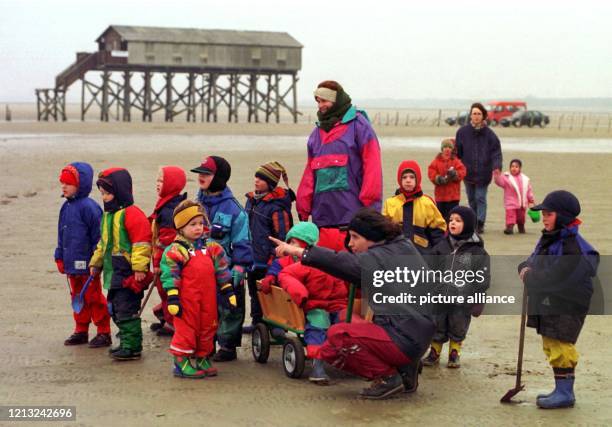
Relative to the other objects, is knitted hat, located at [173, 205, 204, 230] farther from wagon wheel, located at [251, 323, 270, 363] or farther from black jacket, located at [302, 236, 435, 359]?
black jacket, located at [302, 236, 435, 359]

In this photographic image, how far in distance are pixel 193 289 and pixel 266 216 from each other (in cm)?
125

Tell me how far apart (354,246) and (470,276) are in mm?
1132

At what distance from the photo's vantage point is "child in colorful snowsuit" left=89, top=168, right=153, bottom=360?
7.22 metres

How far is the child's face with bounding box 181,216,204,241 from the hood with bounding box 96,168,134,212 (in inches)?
32.0

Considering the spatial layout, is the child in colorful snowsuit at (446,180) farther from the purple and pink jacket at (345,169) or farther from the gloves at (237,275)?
the gloves at (237,275)

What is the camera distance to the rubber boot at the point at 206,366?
6734 millimetres

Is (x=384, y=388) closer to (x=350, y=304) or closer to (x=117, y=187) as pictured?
(x=350, y=304)

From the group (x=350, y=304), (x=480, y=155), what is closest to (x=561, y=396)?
(x=350, y=304)

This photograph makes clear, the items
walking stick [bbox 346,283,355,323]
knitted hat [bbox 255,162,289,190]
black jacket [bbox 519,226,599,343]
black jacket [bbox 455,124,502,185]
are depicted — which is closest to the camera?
black jacket [bbox 519,226,599,343]

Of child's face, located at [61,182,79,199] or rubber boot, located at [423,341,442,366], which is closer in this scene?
rubber boot, located at [423,341,442,366]

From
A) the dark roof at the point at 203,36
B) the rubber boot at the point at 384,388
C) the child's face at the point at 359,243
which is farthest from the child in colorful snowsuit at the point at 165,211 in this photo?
the dark roof at the point at 203,36

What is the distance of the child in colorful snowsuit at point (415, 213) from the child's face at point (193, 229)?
1.56 metres

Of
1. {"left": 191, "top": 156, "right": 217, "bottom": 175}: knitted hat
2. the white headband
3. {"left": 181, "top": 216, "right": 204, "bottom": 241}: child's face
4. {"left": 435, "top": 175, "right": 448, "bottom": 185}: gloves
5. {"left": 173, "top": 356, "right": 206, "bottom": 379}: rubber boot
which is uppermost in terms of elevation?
the white headband

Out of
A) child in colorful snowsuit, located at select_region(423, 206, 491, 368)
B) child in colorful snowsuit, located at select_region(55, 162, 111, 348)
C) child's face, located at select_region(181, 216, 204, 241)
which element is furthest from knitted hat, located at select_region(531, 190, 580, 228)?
child in colorful snowsuit, located at select_region(55, 162, 111, 348)
